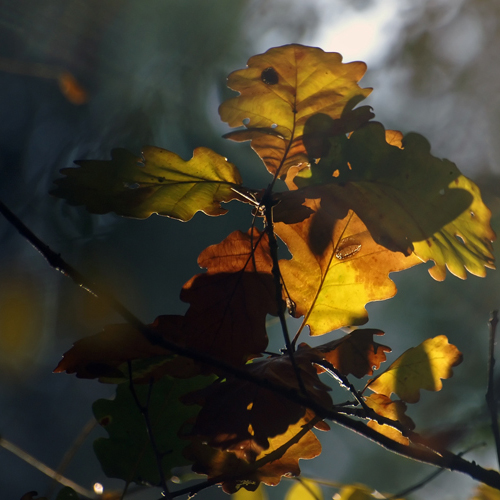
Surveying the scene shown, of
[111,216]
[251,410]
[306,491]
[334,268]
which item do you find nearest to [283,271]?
[334,268]

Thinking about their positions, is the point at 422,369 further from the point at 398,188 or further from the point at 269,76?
the point at 269,76

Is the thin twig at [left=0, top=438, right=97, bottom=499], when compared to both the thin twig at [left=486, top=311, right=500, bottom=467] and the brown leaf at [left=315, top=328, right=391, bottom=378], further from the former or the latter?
the thin twig at [left=486, top=311, right=500, bottom=467]

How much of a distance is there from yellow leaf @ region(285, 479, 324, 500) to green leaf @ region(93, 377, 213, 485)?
6.7 inches

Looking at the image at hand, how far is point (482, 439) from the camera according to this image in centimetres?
55

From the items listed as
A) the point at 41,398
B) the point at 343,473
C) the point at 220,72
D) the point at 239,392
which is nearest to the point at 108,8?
the point at 220,72

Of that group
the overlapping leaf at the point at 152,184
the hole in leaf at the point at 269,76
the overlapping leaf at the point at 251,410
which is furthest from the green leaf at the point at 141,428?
the hole in leaf at the point at 269,76

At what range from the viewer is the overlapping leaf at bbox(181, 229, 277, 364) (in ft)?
1.60

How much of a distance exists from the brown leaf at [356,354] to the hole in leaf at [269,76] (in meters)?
0.30

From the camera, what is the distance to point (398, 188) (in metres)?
0.44

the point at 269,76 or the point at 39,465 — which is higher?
the point at 269,76

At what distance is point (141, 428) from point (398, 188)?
43cm

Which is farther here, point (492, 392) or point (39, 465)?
point (39, 465)

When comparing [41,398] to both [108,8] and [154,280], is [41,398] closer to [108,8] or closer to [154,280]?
[154,280]

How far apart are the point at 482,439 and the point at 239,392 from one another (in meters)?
0.34
